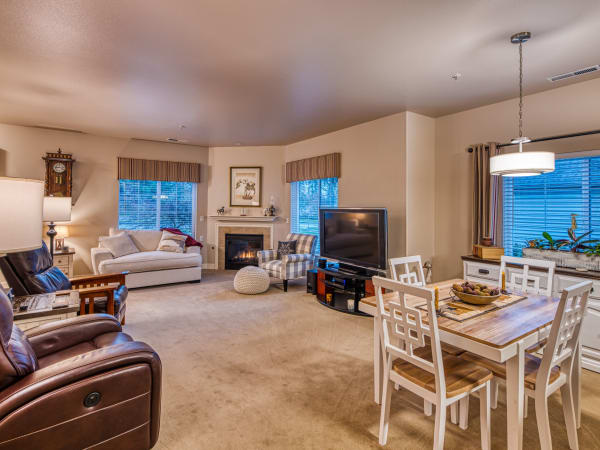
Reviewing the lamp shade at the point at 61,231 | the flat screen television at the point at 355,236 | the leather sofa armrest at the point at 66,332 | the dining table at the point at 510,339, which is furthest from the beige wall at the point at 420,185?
the lamp shade at the point at 61,231

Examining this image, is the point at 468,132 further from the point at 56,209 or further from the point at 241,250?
the point at 56,209

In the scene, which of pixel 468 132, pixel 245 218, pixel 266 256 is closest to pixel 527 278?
pixel 468 132

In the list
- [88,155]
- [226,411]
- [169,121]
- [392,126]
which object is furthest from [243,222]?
[226,411]

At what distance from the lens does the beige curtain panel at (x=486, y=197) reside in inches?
149

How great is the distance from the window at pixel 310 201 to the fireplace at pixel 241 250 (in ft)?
3.28

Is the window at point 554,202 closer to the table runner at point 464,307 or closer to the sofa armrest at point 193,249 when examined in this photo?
the table runner at point 464,307

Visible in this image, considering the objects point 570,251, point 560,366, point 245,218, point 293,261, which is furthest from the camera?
point 245,218

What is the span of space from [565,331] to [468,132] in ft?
10.5

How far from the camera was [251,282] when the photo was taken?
496 cm

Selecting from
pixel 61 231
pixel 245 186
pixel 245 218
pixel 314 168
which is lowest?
pixel 61 231

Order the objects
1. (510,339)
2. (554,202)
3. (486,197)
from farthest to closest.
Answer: (486,197), (554,202), (510,339)

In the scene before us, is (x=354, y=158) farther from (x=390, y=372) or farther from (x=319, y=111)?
(x=390, y=372)

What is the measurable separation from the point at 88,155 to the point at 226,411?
565cm

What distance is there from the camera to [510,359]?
5.30ft
